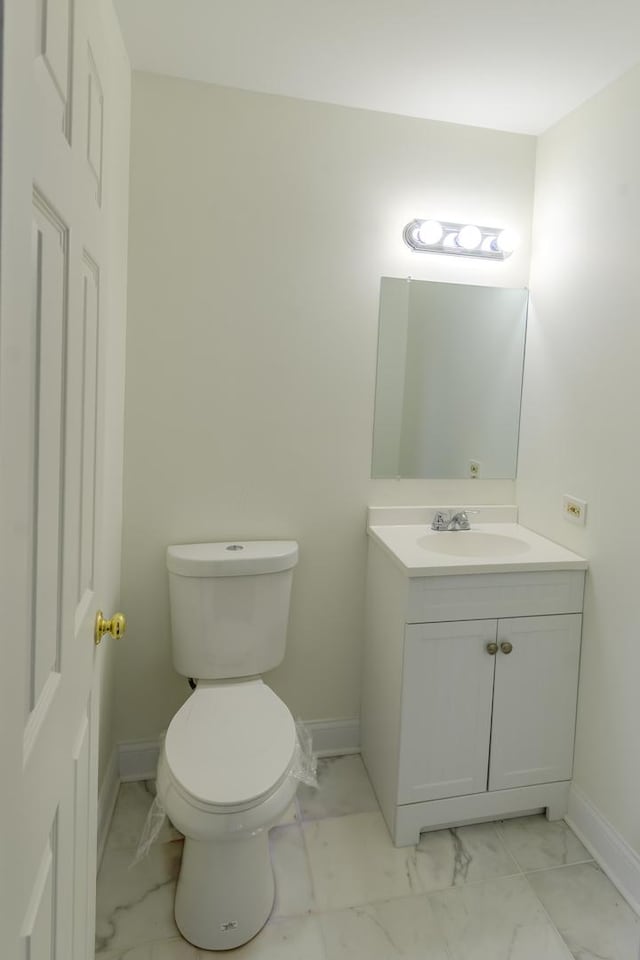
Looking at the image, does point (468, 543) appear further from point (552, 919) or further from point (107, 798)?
point (107, 798)

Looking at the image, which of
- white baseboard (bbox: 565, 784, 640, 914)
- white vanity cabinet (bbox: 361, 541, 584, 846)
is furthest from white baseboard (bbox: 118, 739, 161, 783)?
white baseboard (bbox: 565, 784, 640, 914)

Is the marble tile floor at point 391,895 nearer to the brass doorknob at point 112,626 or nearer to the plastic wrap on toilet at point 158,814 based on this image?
the plastic wrap on toilet at point 158,814

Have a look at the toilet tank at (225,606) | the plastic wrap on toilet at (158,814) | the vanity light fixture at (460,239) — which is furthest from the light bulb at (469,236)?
the plastic wrap on toilet at (158,814)

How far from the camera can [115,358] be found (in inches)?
67.6

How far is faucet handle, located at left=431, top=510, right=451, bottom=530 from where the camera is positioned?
6.82 ft

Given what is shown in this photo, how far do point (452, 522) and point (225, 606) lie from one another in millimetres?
869

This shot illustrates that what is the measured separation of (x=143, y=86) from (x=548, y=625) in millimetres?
2111

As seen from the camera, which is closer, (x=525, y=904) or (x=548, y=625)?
(x=525, y=904)

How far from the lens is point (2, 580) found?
0.51m

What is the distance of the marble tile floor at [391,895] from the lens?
4.69ft

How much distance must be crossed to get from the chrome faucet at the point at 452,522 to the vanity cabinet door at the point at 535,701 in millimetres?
432

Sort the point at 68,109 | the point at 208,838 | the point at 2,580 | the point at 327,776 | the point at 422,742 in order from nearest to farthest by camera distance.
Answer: the point at 2,580 → the point at 68,109 → the point at 208,838 → the point at 422,742 → the point at 327,776

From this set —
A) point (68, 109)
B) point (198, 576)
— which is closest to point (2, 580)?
point (68, 109)

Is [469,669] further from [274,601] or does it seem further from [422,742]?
[274,601]
